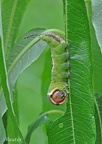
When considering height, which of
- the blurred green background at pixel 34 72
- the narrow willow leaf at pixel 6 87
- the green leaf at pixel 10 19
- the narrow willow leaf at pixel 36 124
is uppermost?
the blurred green background at pixel 34 72

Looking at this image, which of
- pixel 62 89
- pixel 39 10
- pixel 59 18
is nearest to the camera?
pixel 62 89

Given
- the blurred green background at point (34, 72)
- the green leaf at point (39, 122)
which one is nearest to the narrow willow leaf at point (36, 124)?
the green leaf at point (39, 122)

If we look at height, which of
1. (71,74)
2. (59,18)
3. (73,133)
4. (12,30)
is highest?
(59,18)

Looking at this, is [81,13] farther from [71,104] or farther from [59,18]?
[59,18]

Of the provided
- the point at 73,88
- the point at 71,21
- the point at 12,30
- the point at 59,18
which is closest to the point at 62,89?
the point at 73,88

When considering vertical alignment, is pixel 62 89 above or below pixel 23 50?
below

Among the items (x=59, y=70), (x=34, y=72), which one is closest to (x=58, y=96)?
(x=59, y=70)

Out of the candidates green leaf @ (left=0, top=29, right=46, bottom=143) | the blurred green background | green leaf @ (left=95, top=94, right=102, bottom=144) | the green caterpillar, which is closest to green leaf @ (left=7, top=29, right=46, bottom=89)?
green leaf @ (left=0, top=29, right=46, bottom=143)

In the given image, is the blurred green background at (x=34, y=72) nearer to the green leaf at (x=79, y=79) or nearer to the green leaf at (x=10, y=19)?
the green leaf at (x=10, y=19)
